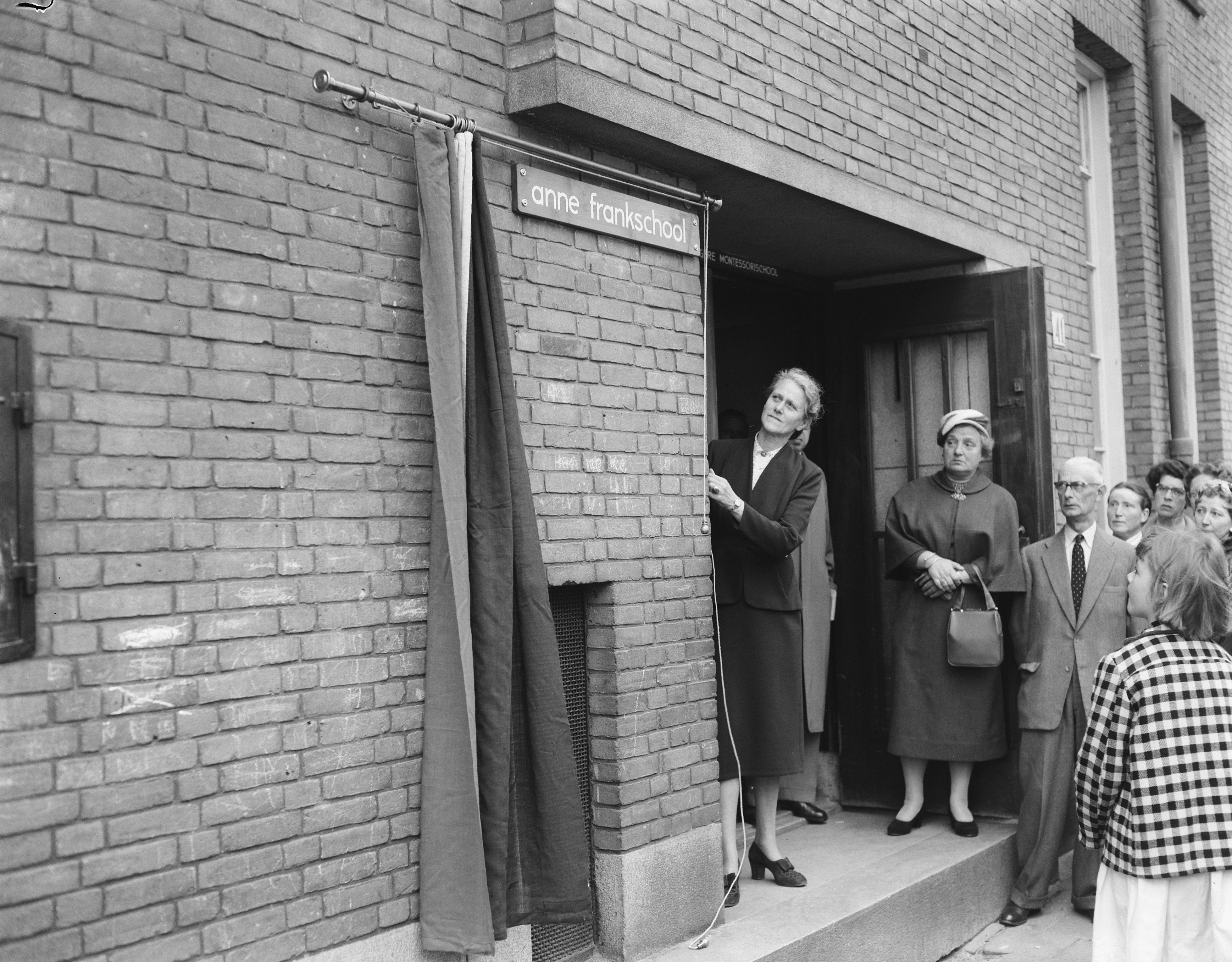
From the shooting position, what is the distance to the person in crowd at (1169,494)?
22.0 ft

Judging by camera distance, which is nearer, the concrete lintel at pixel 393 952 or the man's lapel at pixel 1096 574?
the concrete lintel at pixel 393 952

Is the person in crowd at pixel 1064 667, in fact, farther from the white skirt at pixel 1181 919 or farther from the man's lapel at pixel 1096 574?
the white skirt at pixel 1181 919

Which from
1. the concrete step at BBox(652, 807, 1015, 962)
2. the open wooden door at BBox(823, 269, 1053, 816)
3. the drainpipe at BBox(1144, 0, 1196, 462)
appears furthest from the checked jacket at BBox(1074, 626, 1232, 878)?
the drainpipe at BBox(1144, 0, 1196, 462)

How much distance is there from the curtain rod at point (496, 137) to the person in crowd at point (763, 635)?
3.33 ft

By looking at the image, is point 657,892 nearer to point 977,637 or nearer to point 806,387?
point 806,387

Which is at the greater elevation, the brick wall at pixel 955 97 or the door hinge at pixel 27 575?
the brick wall at pixel 955 97

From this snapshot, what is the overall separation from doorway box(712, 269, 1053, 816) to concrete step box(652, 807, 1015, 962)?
0.43 metres

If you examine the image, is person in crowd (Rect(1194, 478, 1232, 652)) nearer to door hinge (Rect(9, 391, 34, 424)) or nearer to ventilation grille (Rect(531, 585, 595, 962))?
ventilation grille (Rect(531, 585, 595, 962))

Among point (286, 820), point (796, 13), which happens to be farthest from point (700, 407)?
point (286, 820)

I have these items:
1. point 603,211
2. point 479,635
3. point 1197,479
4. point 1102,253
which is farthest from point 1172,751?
point 1102,253

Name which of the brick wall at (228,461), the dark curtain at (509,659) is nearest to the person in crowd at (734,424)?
the brick wall at (228,461)

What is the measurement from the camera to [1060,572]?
6.02 metres

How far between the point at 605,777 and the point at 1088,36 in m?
6.63

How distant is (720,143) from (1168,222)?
19.2ft
